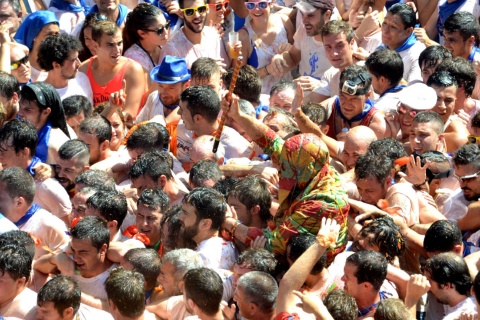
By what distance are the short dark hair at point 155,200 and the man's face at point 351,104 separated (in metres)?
1.86

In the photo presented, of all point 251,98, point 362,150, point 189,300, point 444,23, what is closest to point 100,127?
point 251,98

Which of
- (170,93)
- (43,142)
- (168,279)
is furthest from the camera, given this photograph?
(170,93)

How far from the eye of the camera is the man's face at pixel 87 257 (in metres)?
7.45

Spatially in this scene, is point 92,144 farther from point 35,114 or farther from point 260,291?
point 260,291

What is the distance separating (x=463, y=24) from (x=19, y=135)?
13.7 feet

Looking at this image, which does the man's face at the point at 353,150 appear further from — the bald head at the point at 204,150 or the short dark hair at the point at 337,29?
the short dark hair at the point at 337,29

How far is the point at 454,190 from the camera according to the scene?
846cm

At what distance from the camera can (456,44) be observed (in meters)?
10.5

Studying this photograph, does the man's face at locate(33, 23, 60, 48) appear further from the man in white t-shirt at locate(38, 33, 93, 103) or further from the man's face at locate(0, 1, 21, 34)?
the man in white t-shirt at locate(38, 33, 93, 103)

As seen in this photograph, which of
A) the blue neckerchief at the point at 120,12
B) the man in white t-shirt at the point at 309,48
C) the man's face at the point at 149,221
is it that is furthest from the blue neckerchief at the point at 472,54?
the man's face at the point at 149,221

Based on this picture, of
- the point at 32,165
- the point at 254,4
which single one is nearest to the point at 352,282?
the point at 32,165

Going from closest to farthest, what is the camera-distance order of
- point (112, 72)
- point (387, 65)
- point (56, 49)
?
point (387, 65) < point (56, 49) < point (112, 72)

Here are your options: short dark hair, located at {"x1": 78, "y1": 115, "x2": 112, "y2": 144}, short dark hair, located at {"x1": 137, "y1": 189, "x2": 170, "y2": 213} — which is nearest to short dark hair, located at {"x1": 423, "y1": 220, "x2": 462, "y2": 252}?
short dark hair, located at {"x1": 137, "y1": 189, "x2": 170, "y2": 213}

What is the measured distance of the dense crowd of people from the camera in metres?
6.99
